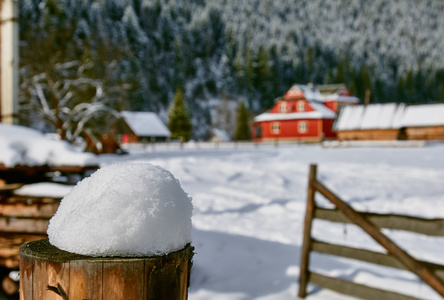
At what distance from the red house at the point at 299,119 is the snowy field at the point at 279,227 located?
33585mm

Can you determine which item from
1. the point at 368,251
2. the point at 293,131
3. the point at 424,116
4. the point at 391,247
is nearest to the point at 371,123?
the point at 424,116

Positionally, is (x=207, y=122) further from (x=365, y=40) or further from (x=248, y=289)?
(x=365, y=40)

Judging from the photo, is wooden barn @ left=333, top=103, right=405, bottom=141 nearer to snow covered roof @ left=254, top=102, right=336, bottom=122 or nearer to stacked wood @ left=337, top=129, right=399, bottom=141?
stacked wood @ left=337, top=129, right=399, bottom=141

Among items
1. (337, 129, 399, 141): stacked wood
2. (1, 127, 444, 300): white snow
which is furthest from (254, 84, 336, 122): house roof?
(1, 127, 444, 300): white snow

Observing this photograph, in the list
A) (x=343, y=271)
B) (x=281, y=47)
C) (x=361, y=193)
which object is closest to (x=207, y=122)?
(x=281, y=47)

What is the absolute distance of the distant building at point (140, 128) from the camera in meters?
54.8

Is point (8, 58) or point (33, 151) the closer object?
point (33, 151)

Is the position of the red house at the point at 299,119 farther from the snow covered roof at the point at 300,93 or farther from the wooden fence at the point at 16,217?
the wooden fence at the point at 16,217

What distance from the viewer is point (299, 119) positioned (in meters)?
50.1

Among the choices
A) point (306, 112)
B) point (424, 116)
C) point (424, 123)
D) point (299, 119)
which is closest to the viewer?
point (424, 123)

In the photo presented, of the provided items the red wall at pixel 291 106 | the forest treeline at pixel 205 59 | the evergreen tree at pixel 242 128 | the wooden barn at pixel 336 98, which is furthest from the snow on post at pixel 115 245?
the evergreen tree at pixel 242 128

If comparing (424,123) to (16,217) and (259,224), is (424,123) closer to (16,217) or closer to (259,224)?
(259,224)

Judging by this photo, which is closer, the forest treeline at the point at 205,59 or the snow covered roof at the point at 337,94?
the snow covered roof at the point at 337,94

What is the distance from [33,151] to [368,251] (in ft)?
11.8
